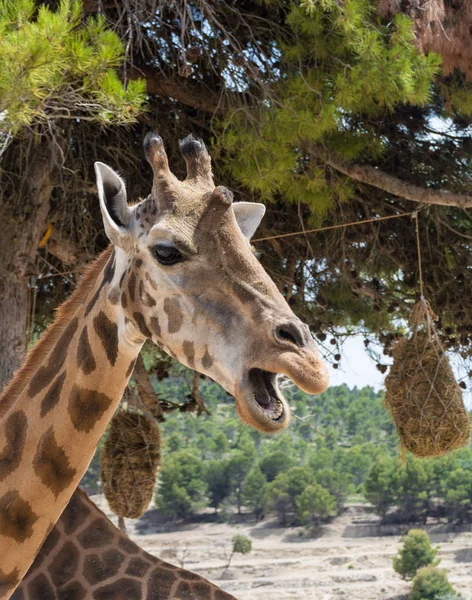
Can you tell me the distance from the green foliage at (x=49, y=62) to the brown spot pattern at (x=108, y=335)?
102cm

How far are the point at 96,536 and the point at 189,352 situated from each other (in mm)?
1849

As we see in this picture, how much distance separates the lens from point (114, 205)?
94.3 inches

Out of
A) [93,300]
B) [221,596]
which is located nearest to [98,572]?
[221,596]

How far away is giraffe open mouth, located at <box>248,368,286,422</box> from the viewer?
1918 millimetres

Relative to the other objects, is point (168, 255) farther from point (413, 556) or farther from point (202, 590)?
point (413, 556)

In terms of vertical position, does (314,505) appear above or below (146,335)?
above

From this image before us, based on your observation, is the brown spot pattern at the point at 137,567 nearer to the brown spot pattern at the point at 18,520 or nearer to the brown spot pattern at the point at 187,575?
the brown spot pattern at the point at 187,575

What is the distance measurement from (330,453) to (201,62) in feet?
129

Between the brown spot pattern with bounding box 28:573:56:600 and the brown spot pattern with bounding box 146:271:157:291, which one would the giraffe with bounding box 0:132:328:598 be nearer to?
the brown spot pattern with bounding box 146:271:157:291

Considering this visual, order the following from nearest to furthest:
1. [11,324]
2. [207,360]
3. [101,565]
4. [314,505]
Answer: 1. [207,360]
2. [101,565]
3. [11,324]
4. [314,505]

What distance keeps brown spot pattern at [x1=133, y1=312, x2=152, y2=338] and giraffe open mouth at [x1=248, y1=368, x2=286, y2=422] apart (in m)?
0.42

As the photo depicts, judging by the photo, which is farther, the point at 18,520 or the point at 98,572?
the point at 98,572

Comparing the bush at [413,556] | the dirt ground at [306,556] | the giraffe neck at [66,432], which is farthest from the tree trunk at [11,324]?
the bush at [413,556]

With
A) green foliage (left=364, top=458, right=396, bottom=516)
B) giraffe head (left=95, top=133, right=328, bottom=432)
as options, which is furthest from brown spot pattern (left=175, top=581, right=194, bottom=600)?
green foliage (left=364, top=458, right=396, bottom=516)
